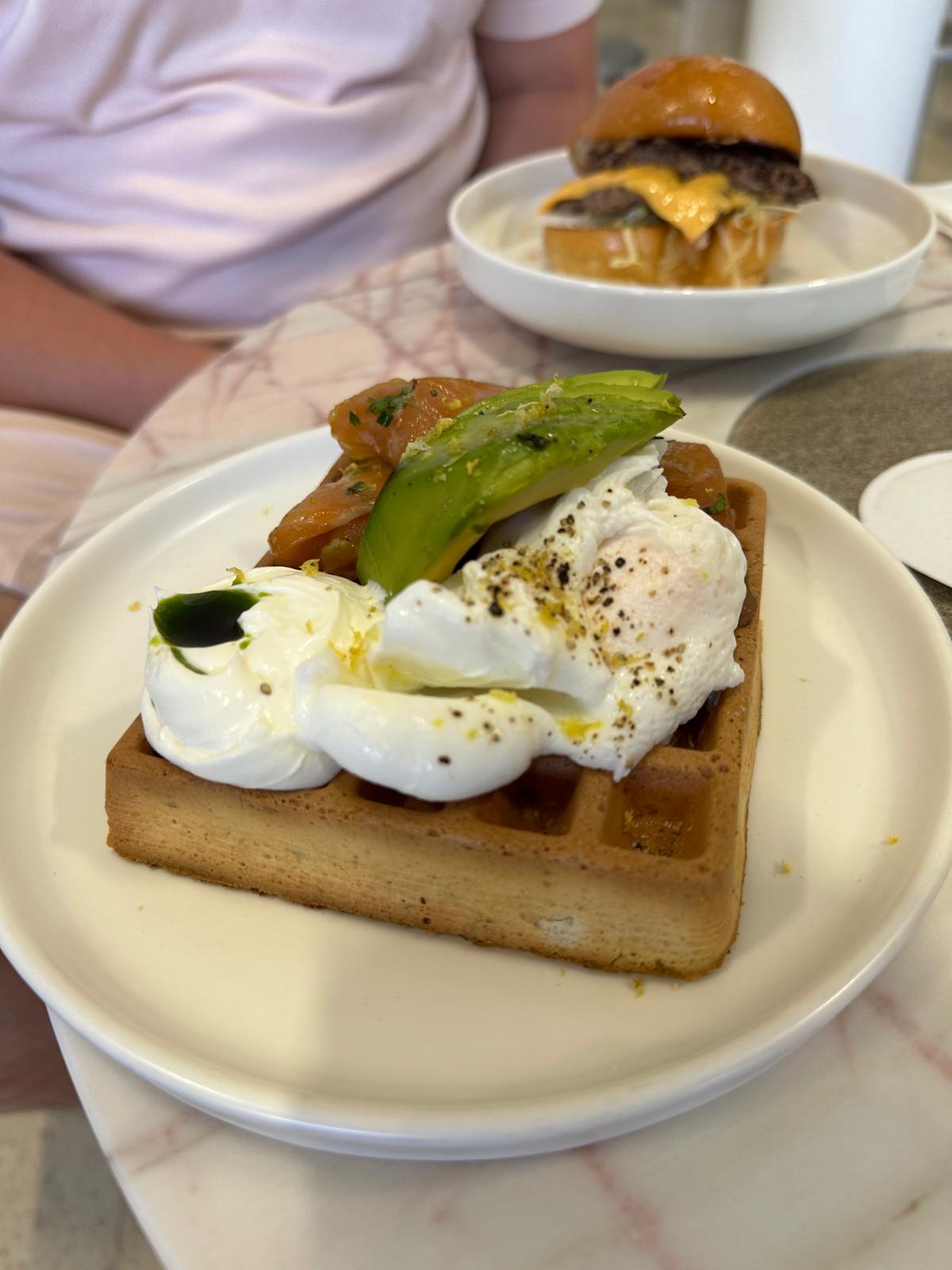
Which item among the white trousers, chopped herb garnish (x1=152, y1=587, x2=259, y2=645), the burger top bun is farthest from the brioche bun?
chopped herb garnish (x1=152, y1=587, x2=259, y2=645)

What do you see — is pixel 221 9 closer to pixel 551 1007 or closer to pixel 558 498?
pixel 558 498

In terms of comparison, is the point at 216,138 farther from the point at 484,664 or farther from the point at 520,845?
the point at 520,845

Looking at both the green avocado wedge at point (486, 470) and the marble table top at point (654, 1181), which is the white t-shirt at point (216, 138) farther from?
the marble table top at point (654, 1181)

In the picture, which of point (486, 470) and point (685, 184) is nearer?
point (486, 470)

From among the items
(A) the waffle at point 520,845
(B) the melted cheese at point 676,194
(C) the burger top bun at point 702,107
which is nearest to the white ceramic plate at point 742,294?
(B) the melted cheese at point 676,194

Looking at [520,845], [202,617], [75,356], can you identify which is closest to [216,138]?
[75,356]

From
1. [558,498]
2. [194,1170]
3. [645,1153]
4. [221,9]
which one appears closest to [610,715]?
[558,498]
